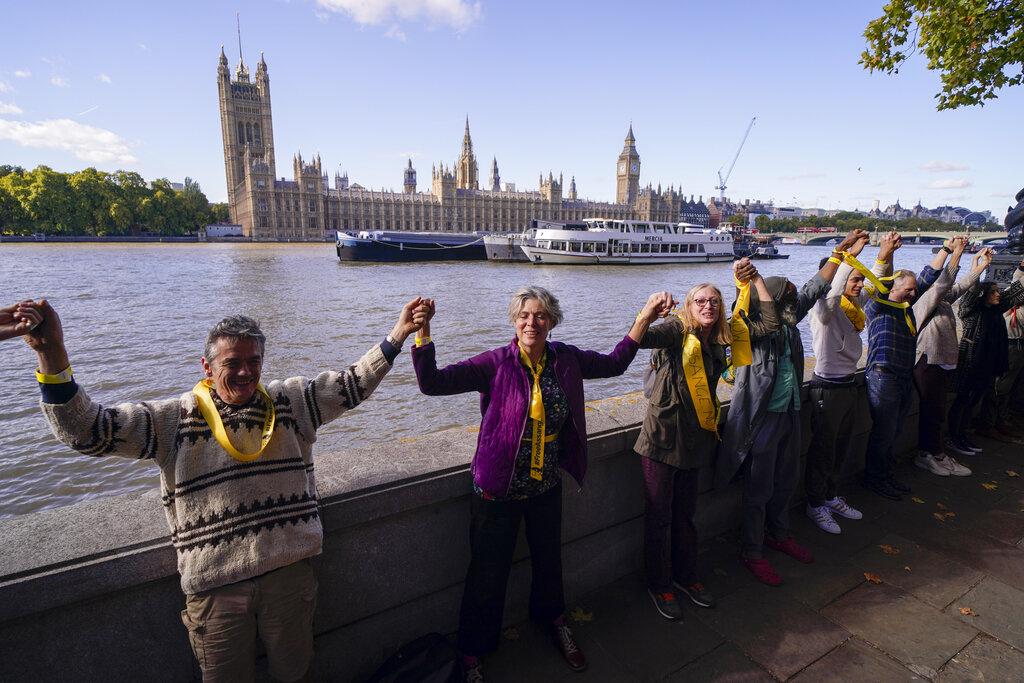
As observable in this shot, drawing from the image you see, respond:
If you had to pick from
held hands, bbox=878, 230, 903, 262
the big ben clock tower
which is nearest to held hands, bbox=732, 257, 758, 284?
held hands, bbox=878, 230, 903, 262

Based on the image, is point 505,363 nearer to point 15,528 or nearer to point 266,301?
point 15,528

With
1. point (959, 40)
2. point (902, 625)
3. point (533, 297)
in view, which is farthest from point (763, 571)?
point (959, 40)

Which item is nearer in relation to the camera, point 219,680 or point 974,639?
point 219,680

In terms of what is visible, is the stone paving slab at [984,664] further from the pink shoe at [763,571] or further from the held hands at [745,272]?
the held hands at [745,272]

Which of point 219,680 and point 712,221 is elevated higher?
point 712,221

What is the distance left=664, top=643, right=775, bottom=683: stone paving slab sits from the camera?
6.97 ft

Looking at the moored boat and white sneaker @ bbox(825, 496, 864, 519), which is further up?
the moored boat

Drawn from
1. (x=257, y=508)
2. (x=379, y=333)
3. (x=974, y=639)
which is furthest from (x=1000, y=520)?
(x=379, y=333)

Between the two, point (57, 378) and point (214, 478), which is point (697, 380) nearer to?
point (214, 478)

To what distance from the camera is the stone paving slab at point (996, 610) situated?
7.82 ft

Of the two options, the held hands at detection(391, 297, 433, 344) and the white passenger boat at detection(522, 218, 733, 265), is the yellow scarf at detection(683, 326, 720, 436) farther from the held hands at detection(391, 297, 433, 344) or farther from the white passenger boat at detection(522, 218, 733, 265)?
the white passenger boat at detection(522, 218, 733, 265)

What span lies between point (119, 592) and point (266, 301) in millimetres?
20371

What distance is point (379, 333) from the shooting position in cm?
1410

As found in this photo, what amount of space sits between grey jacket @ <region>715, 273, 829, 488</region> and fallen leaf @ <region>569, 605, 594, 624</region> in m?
0.97
